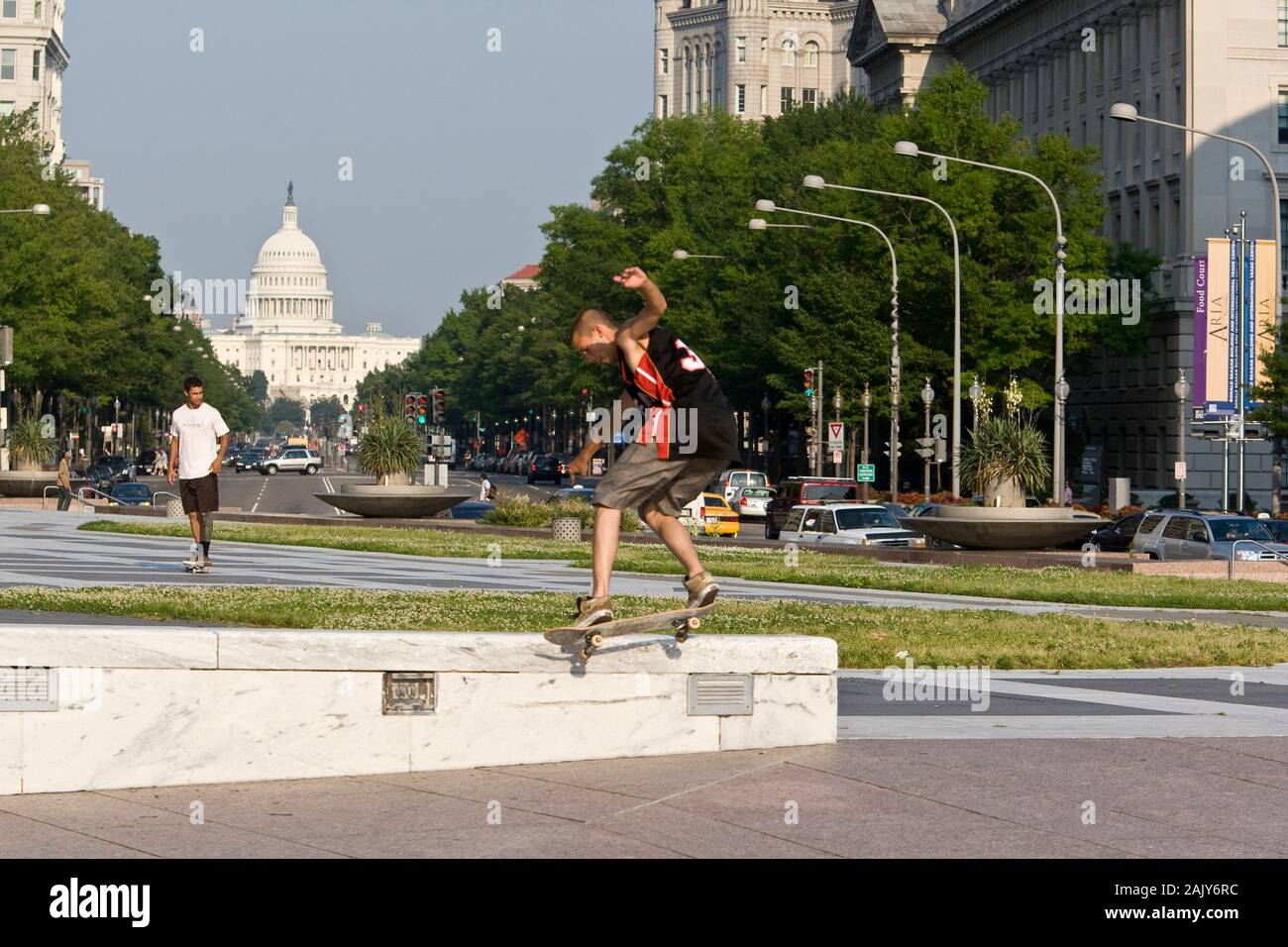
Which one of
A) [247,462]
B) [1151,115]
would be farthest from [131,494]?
[247,462]

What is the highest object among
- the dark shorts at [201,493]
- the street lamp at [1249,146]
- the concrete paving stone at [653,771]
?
the street lamp at [1249,146]

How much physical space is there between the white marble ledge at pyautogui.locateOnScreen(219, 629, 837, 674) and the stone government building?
5636cm

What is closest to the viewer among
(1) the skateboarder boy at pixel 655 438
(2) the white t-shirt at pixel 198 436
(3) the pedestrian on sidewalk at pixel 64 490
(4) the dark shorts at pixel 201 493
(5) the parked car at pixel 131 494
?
(1) the skateboarder boy at pixel 655 438

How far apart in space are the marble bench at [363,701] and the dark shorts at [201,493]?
12377 millimetres

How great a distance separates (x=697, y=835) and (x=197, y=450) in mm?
14288

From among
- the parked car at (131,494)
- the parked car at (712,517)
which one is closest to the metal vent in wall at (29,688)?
the parked car at (712,517)

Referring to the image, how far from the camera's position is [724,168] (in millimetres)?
91312

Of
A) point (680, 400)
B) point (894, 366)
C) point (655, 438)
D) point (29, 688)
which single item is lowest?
point (29, 688)

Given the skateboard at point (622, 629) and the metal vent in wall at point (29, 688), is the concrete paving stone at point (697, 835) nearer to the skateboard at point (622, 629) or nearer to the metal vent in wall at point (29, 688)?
the skateboard at point (622, 629)

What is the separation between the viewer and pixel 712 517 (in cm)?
5541

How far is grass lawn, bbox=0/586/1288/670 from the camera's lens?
16.1m

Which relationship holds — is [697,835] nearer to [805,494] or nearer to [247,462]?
[805,494]

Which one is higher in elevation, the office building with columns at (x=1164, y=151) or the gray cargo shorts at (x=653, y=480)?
the office building with columns at (x=1164, y=151)

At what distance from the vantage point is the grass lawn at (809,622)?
53.0ft
